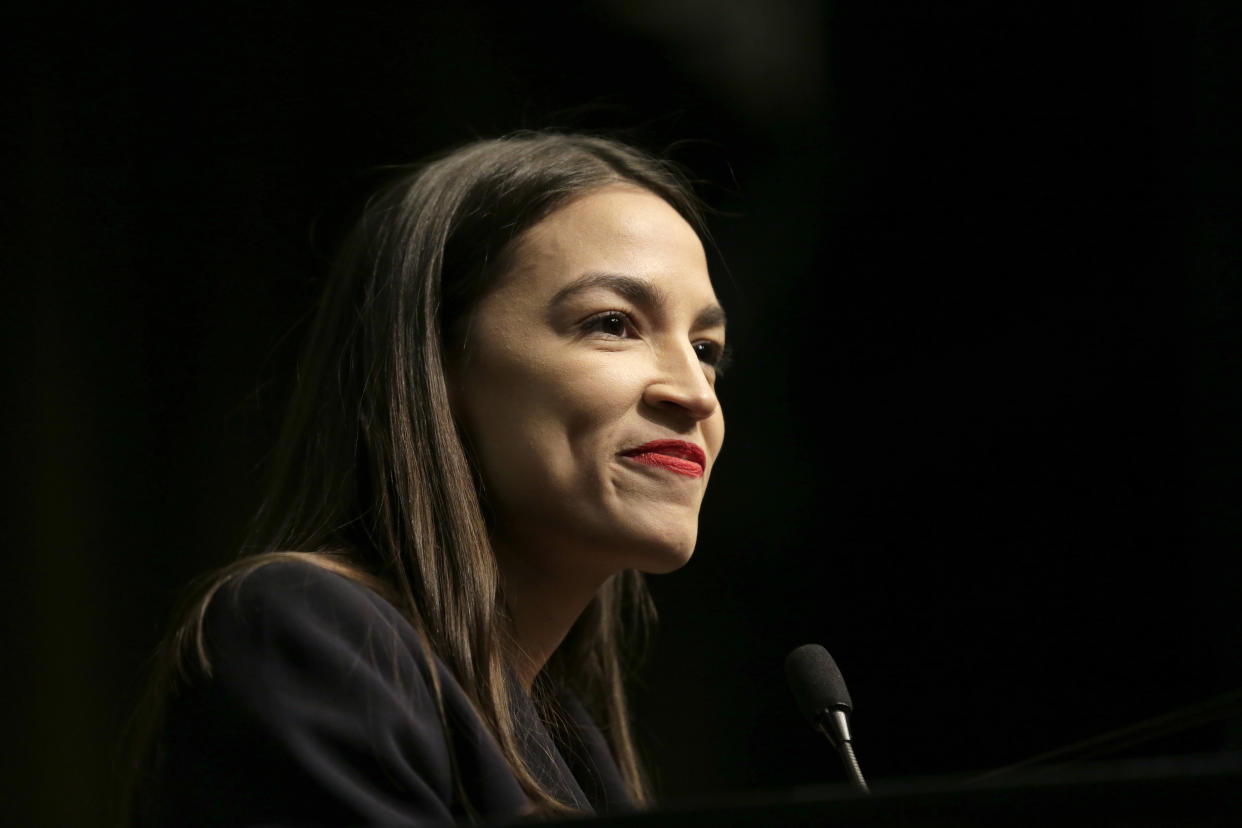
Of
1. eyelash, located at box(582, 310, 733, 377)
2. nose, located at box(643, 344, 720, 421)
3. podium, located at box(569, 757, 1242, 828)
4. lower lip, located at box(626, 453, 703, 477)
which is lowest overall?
podium, located at box(569, 757, 1242, 828)

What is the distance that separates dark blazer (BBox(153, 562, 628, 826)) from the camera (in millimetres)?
1011

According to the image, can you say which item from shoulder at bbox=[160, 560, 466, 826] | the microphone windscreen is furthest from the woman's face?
shoulder at bbox=[160, 560, 466, 826]

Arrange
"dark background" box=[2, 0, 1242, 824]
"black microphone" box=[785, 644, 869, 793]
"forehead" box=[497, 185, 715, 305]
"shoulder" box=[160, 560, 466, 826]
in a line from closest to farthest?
"shoulder" box=[160, 560, 466, 826]
"black microphone" box=[785, 644, 869, 793]
"forehead" box=[497, 185, 715, 305]
"dark background" box=[2, 0, 1242, 824]

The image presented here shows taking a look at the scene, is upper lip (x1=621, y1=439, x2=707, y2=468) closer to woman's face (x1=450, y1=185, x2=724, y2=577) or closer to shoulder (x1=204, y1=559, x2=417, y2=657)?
woman's face (x1=450, y1=185, x2=724, y2=577)

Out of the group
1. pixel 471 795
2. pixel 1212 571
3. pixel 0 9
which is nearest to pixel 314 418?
pixel 471 795

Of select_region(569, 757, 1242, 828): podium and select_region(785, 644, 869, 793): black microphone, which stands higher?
select_region(569, 757, 1242, 828): podium

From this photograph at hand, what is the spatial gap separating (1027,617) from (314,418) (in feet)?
4.55

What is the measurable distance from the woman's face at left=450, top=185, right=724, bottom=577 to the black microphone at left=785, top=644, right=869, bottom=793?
172 mm

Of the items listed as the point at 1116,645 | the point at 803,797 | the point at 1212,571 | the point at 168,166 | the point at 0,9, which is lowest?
the point at 1116,645

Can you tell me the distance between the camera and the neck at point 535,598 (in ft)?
4.70

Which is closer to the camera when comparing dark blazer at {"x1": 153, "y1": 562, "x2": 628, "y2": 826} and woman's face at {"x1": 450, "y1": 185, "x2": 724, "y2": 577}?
dark blazer at {"x1": 153, "y1": 562, "x2": 628, "y2": 826}

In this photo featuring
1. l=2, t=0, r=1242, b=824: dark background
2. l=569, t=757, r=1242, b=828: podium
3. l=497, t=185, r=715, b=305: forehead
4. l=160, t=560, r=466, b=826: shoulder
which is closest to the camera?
l=569, t=757, r=1242, b=828: podium

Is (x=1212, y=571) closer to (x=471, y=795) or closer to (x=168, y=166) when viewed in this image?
(x=471, y=795)

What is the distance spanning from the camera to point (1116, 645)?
7.37ft
